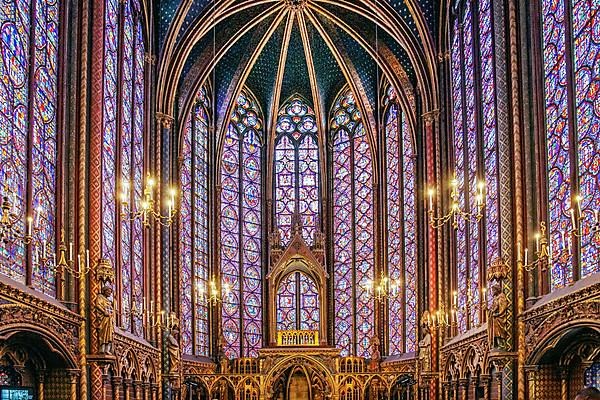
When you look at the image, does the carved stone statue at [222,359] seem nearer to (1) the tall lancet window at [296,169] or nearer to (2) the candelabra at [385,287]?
(1) the tall lancet window at [296,169]

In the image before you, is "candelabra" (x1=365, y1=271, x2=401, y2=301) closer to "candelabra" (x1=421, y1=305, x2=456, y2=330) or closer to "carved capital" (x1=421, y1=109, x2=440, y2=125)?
"candelabra" (x1=421, y1=305, x2=456, y2=330)

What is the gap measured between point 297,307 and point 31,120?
80.7ft

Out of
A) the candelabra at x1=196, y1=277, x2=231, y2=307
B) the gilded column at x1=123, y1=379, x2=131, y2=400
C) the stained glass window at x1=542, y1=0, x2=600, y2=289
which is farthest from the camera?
the candelabra at x1=196, y1=277, x2=231, y2=307

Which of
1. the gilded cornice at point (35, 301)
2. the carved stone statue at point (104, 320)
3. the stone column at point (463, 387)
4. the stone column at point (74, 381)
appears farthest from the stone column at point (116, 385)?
the stone column at point (463, 387)

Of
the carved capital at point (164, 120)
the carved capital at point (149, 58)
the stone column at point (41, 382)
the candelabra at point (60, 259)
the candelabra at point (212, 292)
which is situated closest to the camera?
the candelabra at point (60, 259)

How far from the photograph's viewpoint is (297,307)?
43531mm

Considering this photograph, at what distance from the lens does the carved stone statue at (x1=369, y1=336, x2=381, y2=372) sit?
3938cm

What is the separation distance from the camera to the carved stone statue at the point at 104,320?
75.0 feet

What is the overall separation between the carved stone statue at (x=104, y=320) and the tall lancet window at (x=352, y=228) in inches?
831

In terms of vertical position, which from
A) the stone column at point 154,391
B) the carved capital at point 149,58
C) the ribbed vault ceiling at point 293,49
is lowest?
the stone column at point 154,391

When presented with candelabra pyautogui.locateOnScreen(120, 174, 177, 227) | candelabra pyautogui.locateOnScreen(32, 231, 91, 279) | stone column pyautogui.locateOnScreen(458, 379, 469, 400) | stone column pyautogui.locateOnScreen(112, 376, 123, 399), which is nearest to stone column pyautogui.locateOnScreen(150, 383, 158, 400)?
stone column pyautogui.locateOnScreen(112, 376, 123, 399)

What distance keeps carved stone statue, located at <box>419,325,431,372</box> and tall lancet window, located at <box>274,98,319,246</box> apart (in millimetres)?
11313

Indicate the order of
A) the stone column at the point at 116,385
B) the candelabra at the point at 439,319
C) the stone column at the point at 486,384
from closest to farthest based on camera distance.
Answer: the stone column at the point at 486,384 < the stone column at the point at 116,385 < the candelabra at the point at 439,319

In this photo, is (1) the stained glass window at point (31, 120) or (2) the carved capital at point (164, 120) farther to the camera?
(2) the carved capital at point (164, 120)
